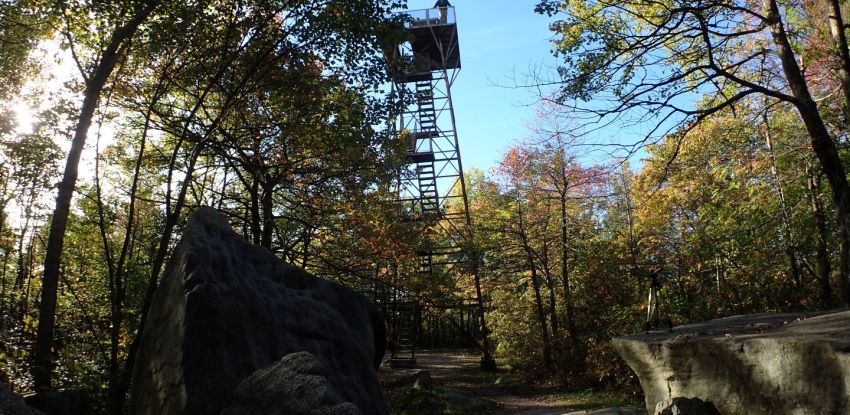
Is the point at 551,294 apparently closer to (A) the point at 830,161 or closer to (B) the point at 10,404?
(A) the point at 830,161

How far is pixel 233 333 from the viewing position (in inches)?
158

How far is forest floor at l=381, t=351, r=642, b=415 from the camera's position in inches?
386

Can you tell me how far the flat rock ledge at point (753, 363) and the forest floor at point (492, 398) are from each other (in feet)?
4.41

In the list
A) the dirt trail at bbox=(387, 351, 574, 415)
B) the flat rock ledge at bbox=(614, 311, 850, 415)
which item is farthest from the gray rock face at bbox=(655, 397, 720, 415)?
the dirt trail at bbox=(387, 351, 574, 415)

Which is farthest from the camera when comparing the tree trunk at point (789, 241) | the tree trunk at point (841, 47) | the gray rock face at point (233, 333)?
the tree trunk at point (789, 241)

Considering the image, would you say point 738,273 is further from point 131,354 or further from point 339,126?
point 131,354

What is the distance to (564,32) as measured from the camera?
26.2ft

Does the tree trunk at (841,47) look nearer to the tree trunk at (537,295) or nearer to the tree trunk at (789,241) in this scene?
the tree trunk at (789,241)

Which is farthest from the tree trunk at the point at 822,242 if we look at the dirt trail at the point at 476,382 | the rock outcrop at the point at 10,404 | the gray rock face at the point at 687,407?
the rock outcrop at the point at 10,404

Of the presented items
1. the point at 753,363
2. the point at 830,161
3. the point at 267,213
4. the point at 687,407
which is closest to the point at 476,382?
the point at 267,213

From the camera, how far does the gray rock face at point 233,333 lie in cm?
369

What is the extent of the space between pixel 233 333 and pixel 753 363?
4.34 m

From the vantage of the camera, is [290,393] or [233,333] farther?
[233,333]

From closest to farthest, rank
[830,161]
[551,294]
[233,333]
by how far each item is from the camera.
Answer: [233,333], [830,161], [551,294]
